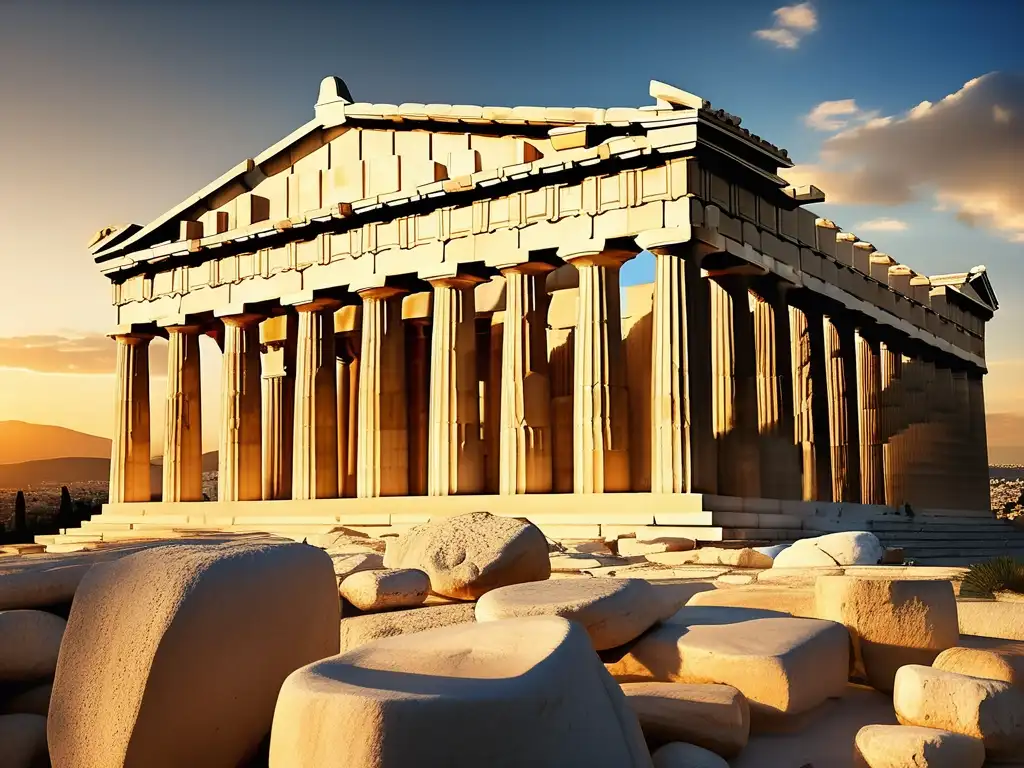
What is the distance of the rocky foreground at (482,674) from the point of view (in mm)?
5781

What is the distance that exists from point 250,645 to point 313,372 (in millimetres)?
A: 27217

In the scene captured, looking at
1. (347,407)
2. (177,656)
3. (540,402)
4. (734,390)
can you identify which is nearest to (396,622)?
(177,656)

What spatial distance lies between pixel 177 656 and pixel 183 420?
3172 cm

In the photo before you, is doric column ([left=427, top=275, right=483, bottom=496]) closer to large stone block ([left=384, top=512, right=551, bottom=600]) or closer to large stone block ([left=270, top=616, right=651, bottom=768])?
large stone block ([left=384, top=512, right=551, bottom=600])

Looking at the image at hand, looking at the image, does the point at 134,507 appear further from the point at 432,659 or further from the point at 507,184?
the point at 432,659

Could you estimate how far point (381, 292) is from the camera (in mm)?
33094

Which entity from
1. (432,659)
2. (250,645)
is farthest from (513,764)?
(250,645)

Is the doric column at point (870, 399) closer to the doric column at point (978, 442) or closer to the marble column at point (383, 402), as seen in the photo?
the doric column at point (978, 442)

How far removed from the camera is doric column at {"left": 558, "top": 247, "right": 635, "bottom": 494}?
90.9 feet

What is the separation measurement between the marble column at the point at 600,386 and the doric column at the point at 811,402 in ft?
23.5

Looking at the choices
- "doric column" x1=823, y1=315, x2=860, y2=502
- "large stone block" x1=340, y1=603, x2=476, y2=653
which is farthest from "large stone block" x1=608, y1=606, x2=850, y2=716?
"doric column" x1=823, y1=315, x2=860, y2=502

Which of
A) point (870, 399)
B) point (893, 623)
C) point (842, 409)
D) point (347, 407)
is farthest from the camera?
point (870, 399)

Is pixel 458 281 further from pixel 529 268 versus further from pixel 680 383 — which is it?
pixel 680 383

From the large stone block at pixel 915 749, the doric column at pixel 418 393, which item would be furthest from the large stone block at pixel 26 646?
the doric column at pixel 418 393
